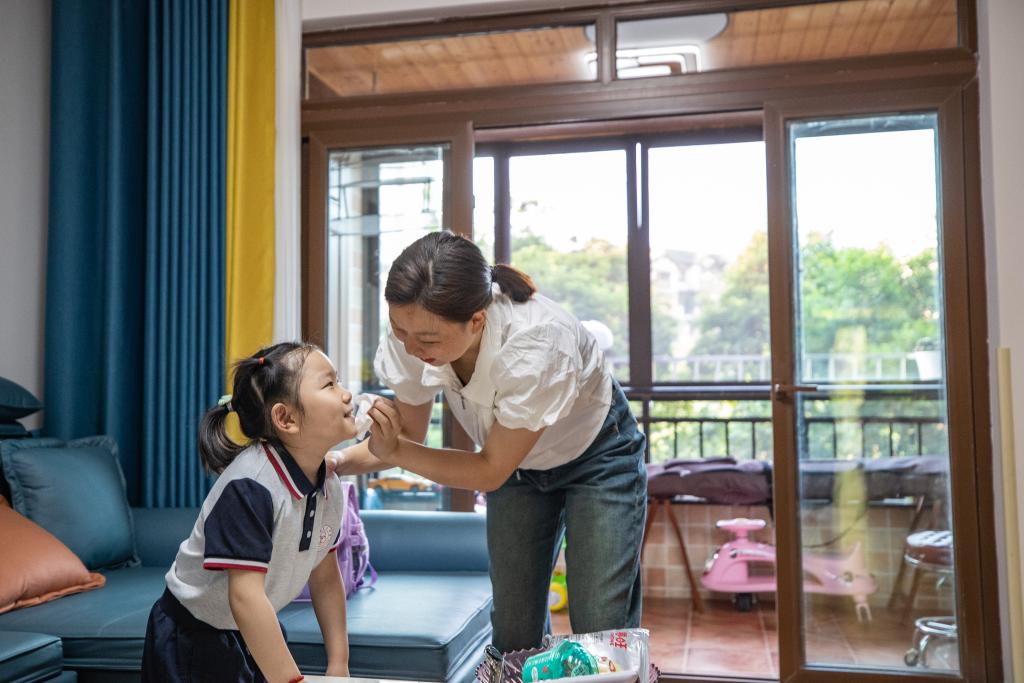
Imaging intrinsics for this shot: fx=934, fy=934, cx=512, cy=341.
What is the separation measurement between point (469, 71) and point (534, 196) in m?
2.26

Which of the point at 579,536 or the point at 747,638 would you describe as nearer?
the point at 579,536

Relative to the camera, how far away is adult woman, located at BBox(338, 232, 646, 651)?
5.09ft

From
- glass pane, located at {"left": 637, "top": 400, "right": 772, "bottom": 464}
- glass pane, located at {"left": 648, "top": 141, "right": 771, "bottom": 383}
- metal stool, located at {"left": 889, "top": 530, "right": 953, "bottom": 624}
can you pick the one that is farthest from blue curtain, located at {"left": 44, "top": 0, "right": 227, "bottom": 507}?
glass pane, located at {"left": 648, "top": 141, "right": 771, "bottom": 383}

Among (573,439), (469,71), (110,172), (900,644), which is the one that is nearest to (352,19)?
(469,71)

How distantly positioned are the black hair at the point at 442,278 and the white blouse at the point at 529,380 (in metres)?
0.09

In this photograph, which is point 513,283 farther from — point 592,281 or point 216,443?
point 592,281

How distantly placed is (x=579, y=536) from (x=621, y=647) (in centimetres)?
41

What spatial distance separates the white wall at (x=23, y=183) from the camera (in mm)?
3283

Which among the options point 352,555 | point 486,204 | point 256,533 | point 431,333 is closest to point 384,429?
point 431,333

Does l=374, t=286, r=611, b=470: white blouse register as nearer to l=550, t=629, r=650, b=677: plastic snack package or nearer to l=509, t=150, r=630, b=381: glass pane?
l=550, t=629, r=650, b=677: plastic snack package

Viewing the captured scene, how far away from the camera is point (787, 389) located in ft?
10.2

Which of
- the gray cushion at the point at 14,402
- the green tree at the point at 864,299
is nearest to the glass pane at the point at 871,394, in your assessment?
the green tree at the point at 864,299

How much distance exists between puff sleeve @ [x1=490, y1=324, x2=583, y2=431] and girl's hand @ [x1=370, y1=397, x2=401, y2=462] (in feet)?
0.60

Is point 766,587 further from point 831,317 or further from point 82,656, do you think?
point 82,656
